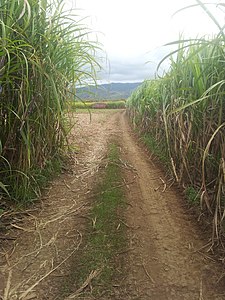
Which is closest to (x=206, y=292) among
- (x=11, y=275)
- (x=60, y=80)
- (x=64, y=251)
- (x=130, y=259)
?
(x=130, y=259)

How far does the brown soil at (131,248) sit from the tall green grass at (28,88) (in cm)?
28

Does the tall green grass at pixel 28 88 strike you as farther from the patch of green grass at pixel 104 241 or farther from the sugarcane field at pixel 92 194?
the patch of green grass at pixel 104 241

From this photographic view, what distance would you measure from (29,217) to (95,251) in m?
0.67

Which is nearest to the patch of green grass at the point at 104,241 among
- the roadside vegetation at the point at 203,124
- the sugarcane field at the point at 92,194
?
the sugarcane field at the point at 92,194

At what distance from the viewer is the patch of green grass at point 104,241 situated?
1626mm

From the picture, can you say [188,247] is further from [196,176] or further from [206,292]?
[196,176]

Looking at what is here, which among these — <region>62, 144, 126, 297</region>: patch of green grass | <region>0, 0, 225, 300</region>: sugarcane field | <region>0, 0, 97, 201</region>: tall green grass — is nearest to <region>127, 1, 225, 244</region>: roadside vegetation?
<region>0, 0, 225, 300</region>: sugarcane field

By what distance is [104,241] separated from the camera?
1.96 meters

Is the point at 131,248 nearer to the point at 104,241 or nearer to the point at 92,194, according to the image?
the point at 104,241

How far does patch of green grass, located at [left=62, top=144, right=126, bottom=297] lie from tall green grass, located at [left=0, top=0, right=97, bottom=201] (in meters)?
0.55

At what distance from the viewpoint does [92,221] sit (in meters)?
2.23

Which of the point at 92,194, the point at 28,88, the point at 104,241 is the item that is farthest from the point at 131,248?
the point at 28,88

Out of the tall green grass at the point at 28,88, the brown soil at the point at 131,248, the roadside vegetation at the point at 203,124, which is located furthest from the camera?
the tall green grass at the point at 28,88

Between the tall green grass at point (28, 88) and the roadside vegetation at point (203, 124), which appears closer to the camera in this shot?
the roadside vegetation at point (203, 124)
